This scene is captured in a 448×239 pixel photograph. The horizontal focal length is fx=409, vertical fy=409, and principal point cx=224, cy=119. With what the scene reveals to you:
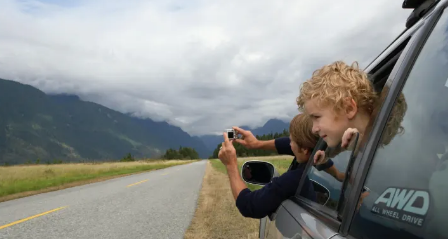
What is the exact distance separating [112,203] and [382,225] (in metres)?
9.97

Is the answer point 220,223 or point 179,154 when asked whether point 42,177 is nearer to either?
point 220,223

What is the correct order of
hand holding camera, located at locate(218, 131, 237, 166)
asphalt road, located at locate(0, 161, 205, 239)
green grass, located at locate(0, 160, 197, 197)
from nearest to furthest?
hand holding camera, located at locate(218, 131, 237, 166), asphalt road, located at locate(0, 161, 205, 239), green grass, located at locate(0, 160, 197, 197)

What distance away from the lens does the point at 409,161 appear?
3.45 ft

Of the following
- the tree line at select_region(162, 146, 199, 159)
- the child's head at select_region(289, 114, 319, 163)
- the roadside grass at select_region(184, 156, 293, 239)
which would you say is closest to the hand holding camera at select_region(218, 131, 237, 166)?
the child's head at select_region(289, 114, 319, 163)

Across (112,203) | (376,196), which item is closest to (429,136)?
(376,196)

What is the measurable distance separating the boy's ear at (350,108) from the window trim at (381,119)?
28cm

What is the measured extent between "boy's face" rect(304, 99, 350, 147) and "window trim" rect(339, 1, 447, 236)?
368mm

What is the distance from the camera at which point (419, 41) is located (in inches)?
51.2

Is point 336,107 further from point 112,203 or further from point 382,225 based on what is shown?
point 112,203

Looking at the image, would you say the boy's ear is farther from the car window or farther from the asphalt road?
the asphalt road

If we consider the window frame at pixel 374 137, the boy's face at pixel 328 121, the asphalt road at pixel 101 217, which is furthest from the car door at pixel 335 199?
the asphalt road at pixel 101 217

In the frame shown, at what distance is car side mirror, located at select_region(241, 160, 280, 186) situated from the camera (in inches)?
121

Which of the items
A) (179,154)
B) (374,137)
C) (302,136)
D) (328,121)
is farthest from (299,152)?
(179,154)

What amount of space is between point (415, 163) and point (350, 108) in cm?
69
